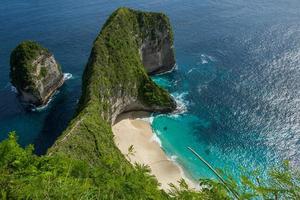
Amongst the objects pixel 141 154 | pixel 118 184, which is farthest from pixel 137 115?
pixel 118 184

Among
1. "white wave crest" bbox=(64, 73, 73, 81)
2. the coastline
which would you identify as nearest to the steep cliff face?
the coastline

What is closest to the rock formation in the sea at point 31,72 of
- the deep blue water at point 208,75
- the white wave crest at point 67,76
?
the deep blue water at point 208,75

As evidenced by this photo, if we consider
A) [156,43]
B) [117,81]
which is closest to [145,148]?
[117,81]

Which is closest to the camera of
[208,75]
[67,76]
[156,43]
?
[208,75]

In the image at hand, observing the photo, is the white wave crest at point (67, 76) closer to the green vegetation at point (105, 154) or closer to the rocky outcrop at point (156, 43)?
the green vegetation at point (105, 154)

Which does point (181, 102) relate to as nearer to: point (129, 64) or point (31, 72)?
point (129, 64)

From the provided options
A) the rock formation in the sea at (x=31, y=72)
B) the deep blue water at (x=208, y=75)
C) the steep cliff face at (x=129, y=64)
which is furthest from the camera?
the rock formation in the sea at (x=31, y=72)
